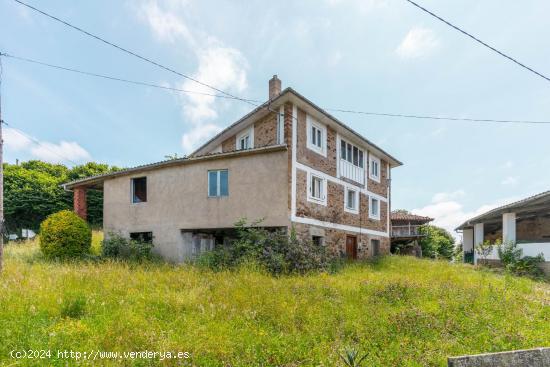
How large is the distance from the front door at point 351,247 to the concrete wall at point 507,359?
13.8 m

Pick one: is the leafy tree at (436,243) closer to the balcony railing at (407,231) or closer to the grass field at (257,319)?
the balcony railing at (407,231)

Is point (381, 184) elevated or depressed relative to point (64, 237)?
elevated

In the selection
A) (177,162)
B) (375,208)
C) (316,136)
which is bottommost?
(375,208)

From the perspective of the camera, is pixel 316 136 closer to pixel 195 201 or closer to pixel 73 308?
pixel 195 201

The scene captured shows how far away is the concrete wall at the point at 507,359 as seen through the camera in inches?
127

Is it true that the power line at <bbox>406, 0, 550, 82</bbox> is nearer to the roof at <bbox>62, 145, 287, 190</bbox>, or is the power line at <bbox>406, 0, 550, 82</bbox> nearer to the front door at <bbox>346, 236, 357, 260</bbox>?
the roof at <bbox>62, 145, 287, 190</bbox>

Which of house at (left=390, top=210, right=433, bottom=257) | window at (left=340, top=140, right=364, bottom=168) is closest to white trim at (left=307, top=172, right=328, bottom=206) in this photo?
window at (left=340, top=140, right=364, bottom=168)

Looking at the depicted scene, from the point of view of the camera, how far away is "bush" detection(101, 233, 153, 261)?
14297 mm

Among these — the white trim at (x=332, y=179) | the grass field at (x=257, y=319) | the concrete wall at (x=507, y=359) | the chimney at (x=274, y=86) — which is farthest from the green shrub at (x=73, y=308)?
the chimney at (x=274, y=86)

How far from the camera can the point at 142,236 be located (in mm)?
16281

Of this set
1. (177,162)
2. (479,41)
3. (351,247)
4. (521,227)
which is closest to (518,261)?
(351,247)

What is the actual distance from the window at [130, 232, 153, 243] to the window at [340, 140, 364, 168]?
983cm

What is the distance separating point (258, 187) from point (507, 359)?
35.0 feet

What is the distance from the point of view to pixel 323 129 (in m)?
15.9
